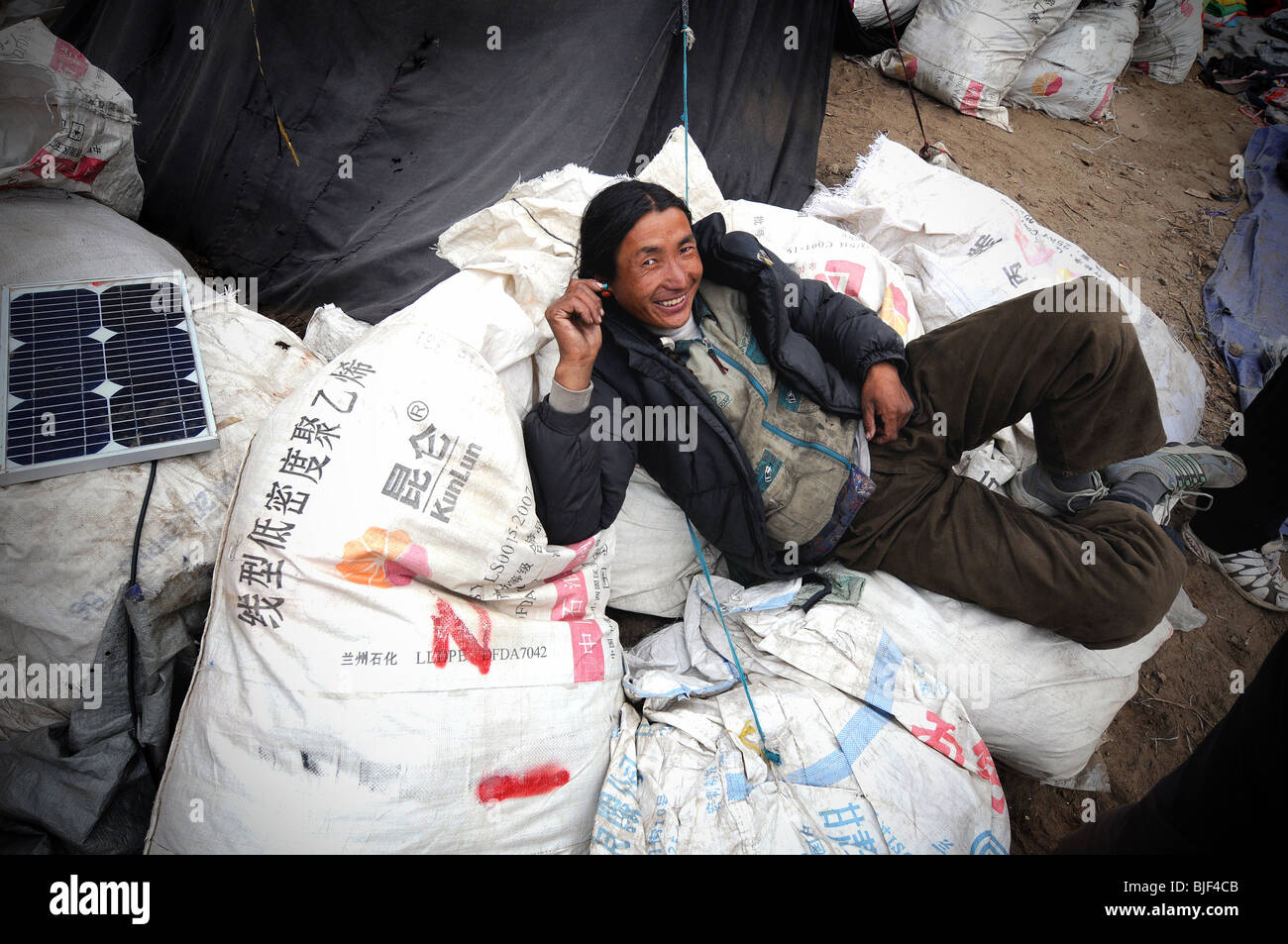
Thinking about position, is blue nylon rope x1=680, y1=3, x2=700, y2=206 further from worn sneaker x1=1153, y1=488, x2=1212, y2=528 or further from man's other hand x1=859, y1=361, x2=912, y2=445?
worn sneaker x1=1153, y1=488, x2=1212, y2=528

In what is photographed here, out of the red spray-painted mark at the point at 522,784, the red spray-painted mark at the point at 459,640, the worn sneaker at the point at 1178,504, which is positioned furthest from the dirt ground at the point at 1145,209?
the red spray-painted mark at the point at 459,640

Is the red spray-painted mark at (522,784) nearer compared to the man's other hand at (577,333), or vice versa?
the red spray-painted mark at (522,784)

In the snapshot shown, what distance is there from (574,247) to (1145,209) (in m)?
3.39

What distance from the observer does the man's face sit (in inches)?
72.6

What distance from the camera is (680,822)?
4.78ft

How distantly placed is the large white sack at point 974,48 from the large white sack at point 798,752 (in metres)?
3.62

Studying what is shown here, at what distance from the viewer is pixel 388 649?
1.41 meters

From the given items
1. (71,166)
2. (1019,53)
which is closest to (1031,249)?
(1019,53)

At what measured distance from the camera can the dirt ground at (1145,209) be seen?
7.00ft

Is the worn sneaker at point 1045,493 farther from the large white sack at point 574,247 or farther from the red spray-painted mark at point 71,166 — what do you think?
the red spray-painted mark at point 71,166

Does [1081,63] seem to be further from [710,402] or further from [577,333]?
[577,333]

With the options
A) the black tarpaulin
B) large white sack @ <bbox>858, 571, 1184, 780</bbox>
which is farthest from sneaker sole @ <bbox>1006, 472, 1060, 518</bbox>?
the black tarpaulin
